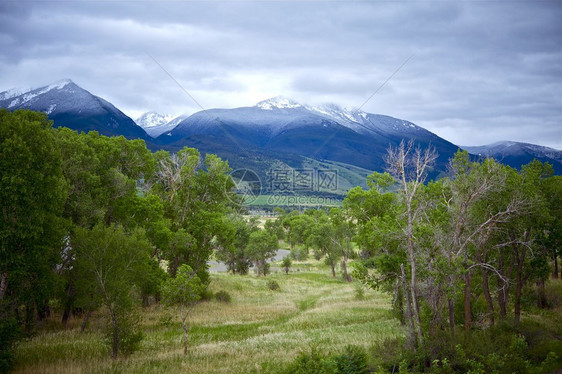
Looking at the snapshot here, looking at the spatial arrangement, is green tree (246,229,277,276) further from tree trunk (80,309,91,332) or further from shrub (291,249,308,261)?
tree trunk (80,309,91,332)

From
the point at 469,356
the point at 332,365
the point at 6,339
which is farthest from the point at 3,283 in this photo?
the point at 469,356

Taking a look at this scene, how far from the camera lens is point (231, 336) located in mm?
30250

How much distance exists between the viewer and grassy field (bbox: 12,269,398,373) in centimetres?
2078

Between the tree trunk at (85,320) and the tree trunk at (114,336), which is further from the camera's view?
the tree trunk at (85,320)

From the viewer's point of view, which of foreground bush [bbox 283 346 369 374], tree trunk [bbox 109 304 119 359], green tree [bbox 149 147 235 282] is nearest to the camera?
foreground bush [bbox 283 346 369 374]

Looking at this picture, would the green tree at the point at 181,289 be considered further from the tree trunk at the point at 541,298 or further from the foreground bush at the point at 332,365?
the tree trunk at the point at 541,298

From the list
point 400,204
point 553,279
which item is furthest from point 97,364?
point 553,279

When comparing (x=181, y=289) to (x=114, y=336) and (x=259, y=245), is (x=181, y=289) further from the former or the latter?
(x=259, y=245)

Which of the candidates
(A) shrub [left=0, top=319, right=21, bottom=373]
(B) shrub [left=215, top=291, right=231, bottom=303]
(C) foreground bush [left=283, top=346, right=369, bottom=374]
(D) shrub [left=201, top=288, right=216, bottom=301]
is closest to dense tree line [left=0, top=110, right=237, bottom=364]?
(A) shrub [left=0, top=319, right=21, bottom=373]

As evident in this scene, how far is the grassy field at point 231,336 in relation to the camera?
68.2 ft

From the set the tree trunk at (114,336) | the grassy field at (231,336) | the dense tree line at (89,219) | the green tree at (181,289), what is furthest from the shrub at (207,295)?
the tree trunk at (114,336)

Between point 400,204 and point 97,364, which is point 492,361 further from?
point 97,364

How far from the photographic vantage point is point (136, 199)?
1289 inches

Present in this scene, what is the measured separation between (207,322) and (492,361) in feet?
77.9
